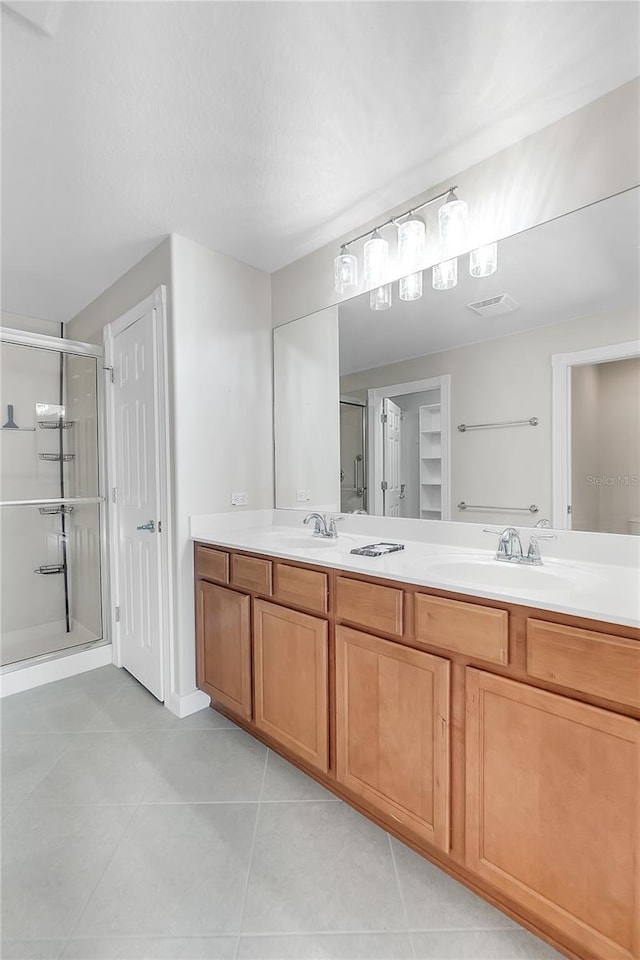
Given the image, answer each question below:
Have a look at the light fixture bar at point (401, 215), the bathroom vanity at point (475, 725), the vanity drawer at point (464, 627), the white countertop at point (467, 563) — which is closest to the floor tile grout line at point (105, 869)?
the bathroom vanity at point (475, 725)

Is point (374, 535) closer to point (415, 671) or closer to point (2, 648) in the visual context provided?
point (415, 671)

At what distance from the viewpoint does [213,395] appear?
7.63 feet

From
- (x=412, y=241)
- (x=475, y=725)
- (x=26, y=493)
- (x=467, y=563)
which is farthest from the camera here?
(x=26, y=493)

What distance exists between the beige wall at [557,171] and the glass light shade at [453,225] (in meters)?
0.05

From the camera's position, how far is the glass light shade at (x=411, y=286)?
190 cm

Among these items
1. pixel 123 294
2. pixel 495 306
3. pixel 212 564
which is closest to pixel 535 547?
A: pixel 495 306

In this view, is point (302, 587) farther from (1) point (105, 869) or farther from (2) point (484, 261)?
(2) point (484, 261)

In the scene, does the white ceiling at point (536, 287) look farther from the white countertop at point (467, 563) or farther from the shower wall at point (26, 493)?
the shower wall at point (26, 493)

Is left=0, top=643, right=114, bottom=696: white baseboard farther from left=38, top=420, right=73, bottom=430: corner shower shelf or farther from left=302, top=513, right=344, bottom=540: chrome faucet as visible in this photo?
left=302, top=513, right=344, bottom=540: chrome faucet

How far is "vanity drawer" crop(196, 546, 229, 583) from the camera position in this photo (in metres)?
2.06

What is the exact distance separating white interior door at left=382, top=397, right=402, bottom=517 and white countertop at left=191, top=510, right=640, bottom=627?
0.09m

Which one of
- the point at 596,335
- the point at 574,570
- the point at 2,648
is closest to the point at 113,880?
the point at 574,570

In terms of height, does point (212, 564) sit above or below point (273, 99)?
below

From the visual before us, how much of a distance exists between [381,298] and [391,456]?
72 centimetres
